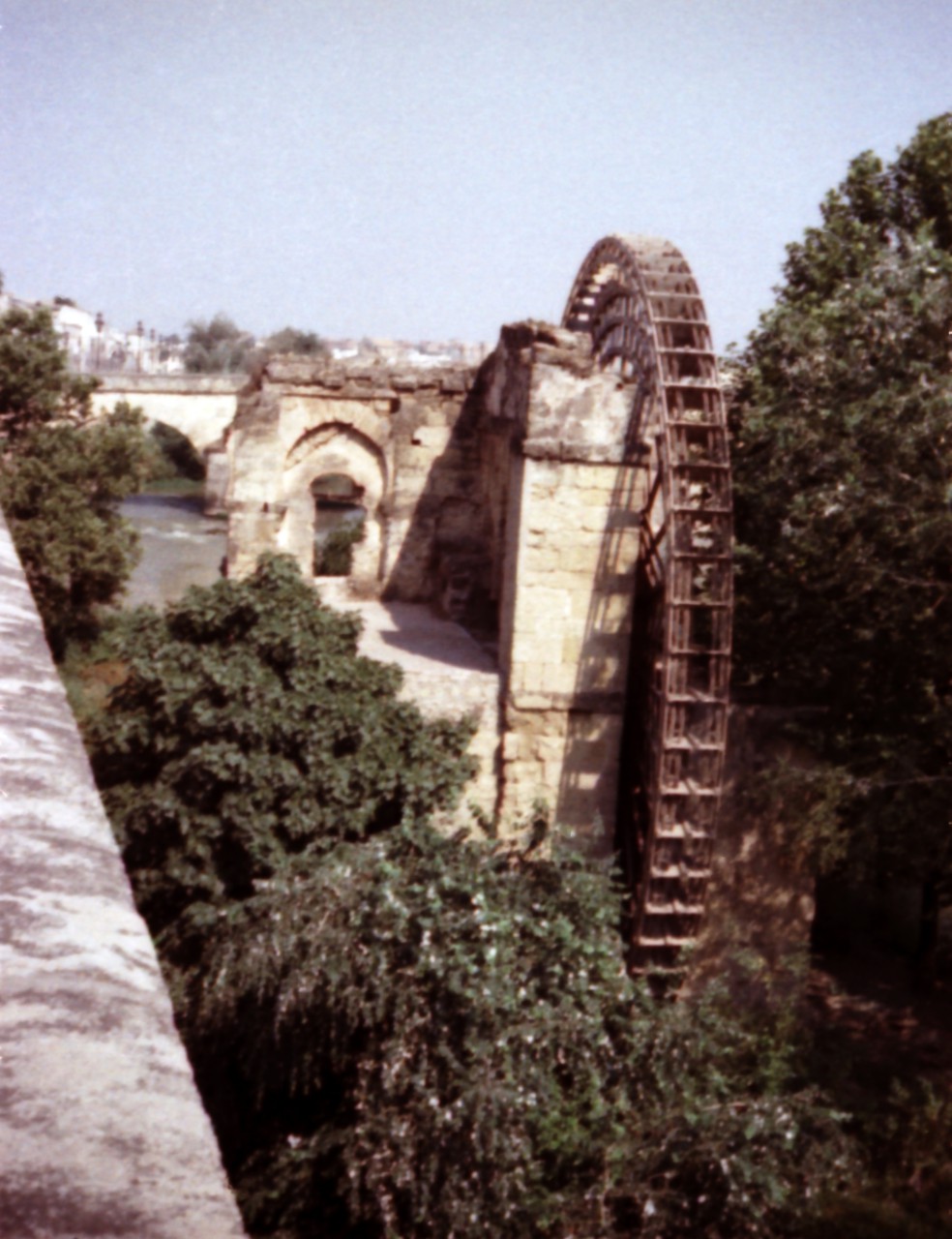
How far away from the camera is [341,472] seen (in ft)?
41.3

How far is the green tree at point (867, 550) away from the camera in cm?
745

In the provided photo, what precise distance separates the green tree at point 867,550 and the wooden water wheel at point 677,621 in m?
0.57

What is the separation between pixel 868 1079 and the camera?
8438 mm

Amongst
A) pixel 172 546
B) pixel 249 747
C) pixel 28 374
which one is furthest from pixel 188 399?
pixel 249 747

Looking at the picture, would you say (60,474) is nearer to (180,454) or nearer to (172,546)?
(172,546)

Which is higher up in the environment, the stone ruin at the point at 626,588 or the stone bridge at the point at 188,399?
the stone bridge at the point at 188,399

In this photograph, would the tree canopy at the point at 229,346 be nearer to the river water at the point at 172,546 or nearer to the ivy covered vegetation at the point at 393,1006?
the river water at the point at 172,546

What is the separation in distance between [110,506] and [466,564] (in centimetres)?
851

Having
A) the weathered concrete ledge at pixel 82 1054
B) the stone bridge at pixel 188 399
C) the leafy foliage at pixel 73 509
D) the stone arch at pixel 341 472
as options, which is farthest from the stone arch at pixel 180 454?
the weathered concrete ledge at pixel 82 1054

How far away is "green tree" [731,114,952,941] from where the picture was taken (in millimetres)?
7445

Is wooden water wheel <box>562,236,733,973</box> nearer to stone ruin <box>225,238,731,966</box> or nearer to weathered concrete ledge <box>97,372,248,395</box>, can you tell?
stone ruin <box>225,238,731,966</box>

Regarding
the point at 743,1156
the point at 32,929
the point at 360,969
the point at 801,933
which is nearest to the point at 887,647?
the point at 801,933

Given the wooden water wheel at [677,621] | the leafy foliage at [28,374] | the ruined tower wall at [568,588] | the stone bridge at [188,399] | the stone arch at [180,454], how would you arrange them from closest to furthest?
the wooden water wheel at [677,621] < the ruined tower wall at [568,588] < the leafy foliage at [28,374] < the stone bridge at [188,399] < the stone arch at [180,454]

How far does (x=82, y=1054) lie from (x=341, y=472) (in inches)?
454
